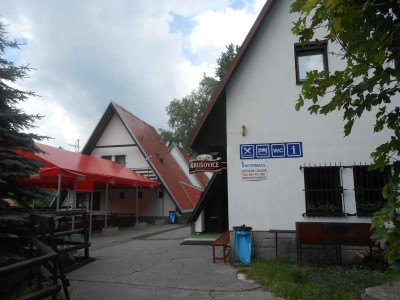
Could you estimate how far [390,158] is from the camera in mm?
2566

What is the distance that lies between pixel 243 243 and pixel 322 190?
230 centimetres

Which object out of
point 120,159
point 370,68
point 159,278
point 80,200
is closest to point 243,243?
point 159,278

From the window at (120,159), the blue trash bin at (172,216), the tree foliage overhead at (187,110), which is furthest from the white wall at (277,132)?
the tree foliage overhead at (187,110)

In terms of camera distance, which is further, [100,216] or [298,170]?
[100,216]

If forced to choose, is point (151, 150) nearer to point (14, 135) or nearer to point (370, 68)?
point (14, 135)

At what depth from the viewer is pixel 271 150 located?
8.30 meters

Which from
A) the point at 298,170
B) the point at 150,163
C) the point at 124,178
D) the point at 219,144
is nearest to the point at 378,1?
the point at 298,170

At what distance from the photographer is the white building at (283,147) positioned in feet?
25.7

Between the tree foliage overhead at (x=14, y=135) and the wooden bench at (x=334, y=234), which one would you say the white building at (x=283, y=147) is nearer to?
the wooden bench at (x=334, y=234)

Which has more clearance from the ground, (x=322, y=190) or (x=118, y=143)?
(x=118, y=143)

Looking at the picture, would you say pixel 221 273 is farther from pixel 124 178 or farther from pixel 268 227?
pixel 124 178

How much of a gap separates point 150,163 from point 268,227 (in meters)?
13.4

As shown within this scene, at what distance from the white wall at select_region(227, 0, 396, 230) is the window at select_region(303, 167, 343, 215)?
158mm

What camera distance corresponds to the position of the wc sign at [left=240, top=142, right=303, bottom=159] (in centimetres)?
818
